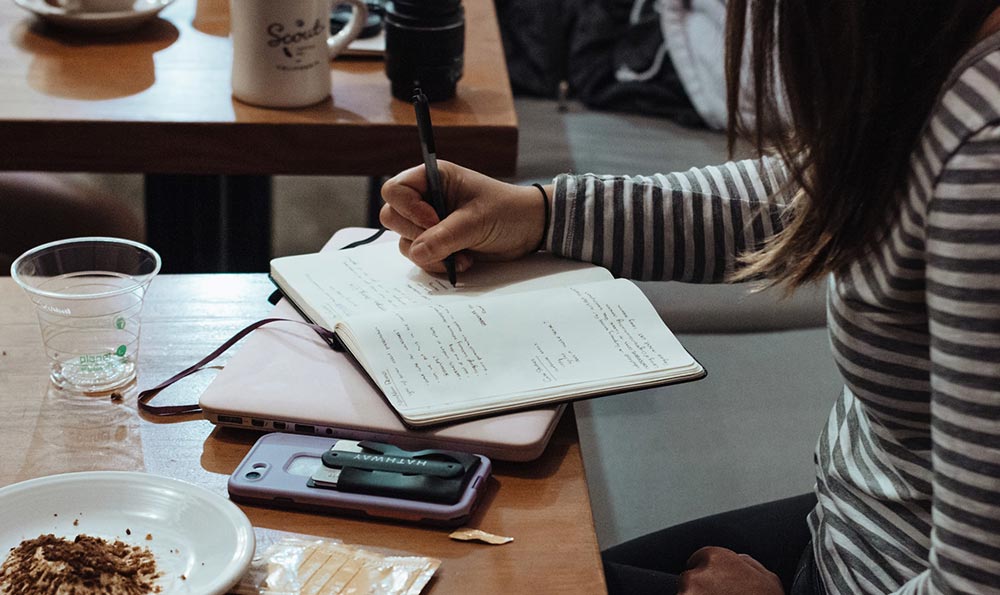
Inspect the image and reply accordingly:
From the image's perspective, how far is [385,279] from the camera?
2.89ft

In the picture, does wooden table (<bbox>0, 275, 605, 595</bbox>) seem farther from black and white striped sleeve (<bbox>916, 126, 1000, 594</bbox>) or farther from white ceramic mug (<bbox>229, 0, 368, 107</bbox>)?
white ceramic mug (<bbox>229, 0, 368, 107</bbox>)

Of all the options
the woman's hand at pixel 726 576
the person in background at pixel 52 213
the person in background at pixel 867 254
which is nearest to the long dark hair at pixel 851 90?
the person in background at pixel 867 254

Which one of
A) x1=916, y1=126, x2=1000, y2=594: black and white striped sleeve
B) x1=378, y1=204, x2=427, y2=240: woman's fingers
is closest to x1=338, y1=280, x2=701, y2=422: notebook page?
x1=378, y1=204, x2=427, y2=240: woman's fingers

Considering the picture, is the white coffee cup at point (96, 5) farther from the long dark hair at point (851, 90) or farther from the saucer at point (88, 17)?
the long dark hair at point (851, 90)

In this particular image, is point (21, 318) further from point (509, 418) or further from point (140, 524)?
point (509, 418)

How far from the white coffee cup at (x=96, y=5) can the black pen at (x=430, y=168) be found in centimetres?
72

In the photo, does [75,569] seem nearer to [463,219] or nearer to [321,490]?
[321,490]

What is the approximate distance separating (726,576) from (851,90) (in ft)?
1.27

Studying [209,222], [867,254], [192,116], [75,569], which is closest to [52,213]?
[209,222]

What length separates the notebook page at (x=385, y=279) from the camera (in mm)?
833

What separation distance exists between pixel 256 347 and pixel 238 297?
0.41ft

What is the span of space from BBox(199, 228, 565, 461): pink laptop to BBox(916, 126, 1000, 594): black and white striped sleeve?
0.25 meters

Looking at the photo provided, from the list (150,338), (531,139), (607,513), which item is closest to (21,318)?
(150,338)

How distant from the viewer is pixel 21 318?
84cm
